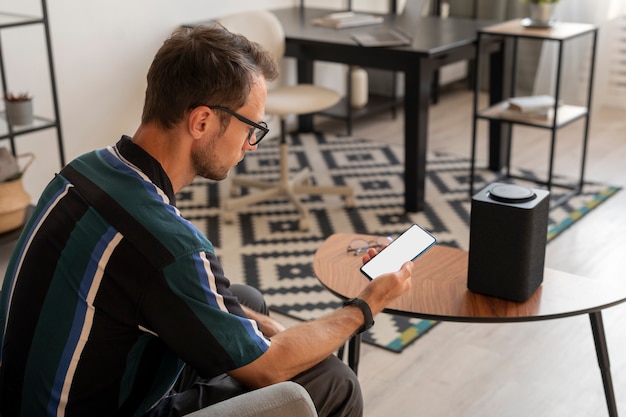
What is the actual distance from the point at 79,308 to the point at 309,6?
365 cm

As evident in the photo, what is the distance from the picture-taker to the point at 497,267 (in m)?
1.83

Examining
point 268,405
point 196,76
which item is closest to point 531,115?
point 196,76

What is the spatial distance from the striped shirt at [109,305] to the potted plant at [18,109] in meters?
1.76

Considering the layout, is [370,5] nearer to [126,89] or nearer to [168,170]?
[126,89]

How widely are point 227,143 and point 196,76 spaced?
0.45 ft

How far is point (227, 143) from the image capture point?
59.5 inches

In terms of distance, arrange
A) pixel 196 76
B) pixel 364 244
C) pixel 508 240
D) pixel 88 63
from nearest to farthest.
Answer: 1. pixel 196 76
2. pixel 508 240
3. pixel 364 244
4. pixel 88 63

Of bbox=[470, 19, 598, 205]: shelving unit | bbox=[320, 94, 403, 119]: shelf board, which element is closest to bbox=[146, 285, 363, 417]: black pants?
bbox=[470, 19, 598, 205]: shelving unit

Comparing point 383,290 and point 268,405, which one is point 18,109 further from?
point 268,405

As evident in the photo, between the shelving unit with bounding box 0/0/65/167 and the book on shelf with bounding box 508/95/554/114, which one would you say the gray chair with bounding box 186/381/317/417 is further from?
the book on shelf with bounding box 508/95/554/114

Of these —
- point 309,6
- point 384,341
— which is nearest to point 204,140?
point 384,341

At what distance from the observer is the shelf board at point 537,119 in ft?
11.5

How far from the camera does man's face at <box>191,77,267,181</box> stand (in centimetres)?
149

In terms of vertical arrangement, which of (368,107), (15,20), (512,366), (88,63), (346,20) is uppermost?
(15,20)
